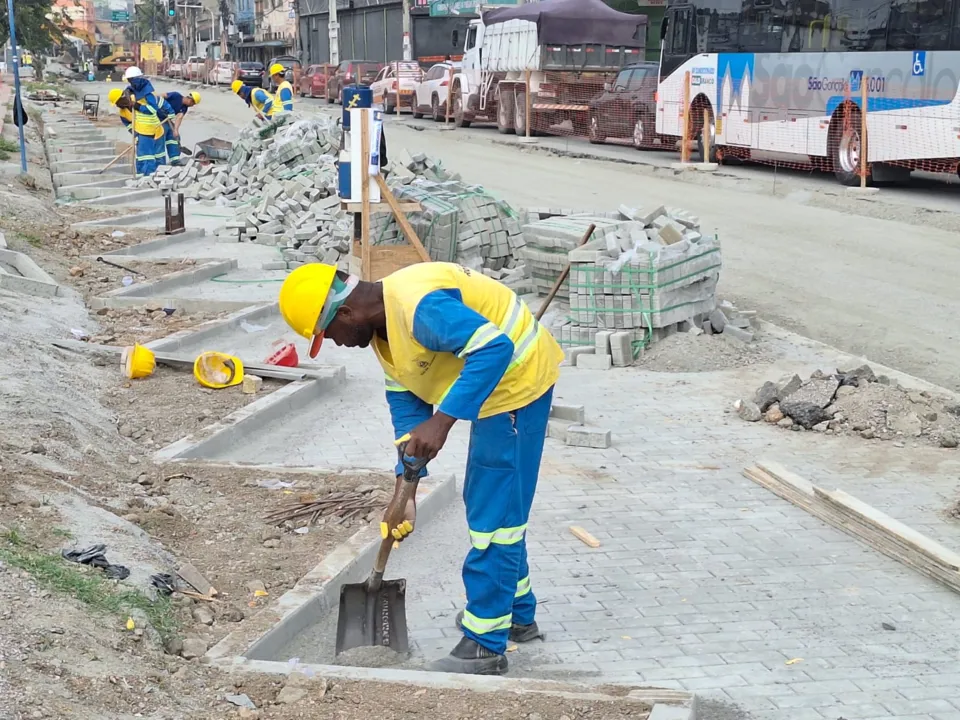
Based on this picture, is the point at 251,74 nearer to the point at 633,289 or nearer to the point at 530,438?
the point at 633,289

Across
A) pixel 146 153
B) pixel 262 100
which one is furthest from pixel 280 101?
pixel 146 153

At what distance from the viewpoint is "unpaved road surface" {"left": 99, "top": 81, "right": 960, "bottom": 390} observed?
10.4 metres

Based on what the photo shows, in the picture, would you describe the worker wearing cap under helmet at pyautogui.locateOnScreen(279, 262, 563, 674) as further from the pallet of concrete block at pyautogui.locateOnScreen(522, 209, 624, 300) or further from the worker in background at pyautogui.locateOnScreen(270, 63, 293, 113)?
the worker in background at pyautogui.locateOnScreen(270, 63, 293, 113)

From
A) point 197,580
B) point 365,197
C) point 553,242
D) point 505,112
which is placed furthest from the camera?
point 505,112

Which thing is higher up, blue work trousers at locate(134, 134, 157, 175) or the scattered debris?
blue work trousers at locate(134, 134, 157, 175)

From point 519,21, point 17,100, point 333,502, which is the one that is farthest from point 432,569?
point 519,21

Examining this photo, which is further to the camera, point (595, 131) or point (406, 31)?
point (406, 31)

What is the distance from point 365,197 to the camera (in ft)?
36.8

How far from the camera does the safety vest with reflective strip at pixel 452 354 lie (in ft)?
13.4

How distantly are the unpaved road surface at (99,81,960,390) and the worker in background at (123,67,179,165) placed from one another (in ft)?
18.3

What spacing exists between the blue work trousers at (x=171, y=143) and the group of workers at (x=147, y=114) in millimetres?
23

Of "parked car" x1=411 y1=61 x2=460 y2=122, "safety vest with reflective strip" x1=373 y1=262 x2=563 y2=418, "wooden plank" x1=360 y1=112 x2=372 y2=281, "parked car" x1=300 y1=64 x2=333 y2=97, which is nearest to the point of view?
"safety vest with reflective strip" x1=373 y1=262 x2=563 y2=418

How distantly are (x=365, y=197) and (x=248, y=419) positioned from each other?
4114 mm

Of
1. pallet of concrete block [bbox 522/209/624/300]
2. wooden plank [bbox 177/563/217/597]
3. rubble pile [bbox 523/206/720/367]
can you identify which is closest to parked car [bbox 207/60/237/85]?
pallet of concrete block [bbox 522/209/624/300]
